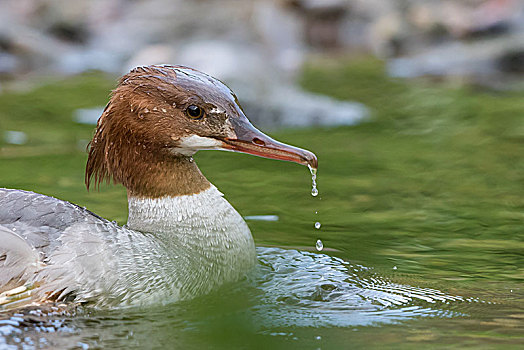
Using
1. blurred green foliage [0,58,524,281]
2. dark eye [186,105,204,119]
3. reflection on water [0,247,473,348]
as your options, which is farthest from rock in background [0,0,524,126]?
dark eye [186,105,204,119]

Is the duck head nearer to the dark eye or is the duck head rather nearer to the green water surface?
the dark eye

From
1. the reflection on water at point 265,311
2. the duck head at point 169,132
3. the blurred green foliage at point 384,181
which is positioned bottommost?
the reflection on water at point 265,311

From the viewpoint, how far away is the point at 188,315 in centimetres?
435

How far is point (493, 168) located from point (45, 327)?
171 inches

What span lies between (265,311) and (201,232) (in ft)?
1.96

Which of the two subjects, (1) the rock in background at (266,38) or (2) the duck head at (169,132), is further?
(1) the rock in background at (266,38)

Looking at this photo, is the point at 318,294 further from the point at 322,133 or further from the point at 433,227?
the point at 322,133

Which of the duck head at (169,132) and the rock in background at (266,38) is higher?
the rock in background at (266,38)

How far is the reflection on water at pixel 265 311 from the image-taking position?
406cm

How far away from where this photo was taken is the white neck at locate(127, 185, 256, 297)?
4645 millimetres

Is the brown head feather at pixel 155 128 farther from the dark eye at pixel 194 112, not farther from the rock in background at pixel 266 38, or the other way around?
the rock in background at pixel 266 38

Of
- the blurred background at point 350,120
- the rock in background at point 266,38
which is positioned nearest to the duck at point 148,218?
the blurred background at point 350,120

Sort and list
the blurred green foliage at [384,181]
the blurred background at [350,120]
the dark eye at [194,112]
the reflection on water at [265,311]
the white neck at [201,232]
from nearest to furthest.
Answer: the reflection on water at [265,311], the dark eye at [194,112], the white neck at [201,232], the blurred background at [350,120], the blurred green foliage at [384,181]

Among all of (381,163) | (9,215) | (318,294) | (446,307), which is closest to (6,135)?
(381,163)
